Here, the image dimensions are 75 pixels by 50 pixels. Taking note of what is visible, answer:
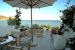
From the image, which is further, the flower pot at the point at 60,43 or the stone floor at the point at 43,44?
the stone floor at the point at 43,44

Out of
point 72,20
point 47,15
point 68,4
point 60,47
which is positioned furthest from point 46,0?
point 47,15

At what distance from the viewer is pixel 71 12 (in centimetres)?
370

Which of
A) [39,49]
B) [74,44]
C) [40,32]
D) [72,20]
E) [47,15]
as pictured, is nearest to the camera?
[74,44]

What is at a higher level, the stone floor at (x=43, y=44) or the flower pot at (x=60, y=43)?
the flower pot at (x=60, y=43)

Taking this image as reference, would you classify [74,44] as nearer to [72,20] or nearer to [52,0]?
[72,20]

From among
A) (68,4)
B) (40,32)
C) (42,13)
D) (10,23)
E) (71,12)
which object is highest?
(42,13)

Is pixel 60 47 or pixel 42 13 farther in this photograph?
pixel 42 13

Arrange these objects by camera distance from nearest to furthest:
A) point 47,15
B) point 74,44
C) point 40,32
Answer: point 74,44 < point 40,32 < point 47,15

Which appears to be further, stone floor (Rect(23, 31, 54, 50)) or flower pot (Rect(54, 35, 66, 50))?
stone floor (Rect(23, 31, 54, 50))

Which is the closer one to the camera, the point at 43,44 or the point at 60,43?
the point at 60,43

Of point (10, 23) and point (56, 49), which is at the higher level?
point (10, 23)

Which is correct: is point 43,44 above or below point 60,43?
below

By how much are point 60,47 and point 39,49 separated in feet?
2.96

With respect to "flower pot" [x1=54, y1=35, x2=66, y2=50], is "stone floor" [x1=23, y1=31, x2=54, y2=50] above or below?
below
